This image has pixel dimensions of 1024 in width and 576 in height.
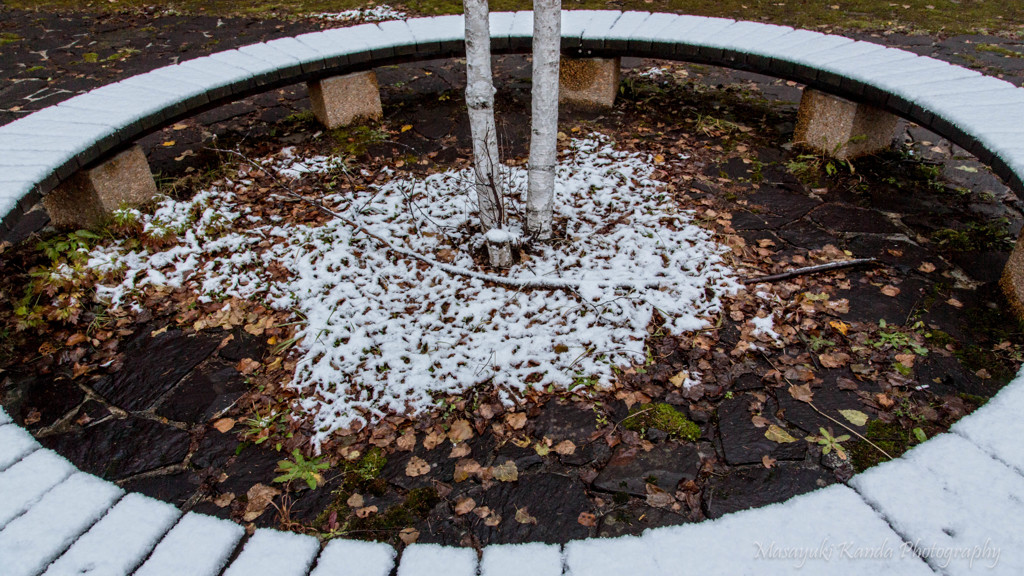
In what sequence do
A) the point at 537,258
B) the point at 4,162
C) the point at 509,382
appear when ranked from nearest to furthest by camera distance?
the point at 509,382 → the point at 4,162 → the point at 537,258

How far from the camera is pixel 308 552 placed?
1519mm

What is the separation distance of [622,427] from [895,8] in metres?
6.89

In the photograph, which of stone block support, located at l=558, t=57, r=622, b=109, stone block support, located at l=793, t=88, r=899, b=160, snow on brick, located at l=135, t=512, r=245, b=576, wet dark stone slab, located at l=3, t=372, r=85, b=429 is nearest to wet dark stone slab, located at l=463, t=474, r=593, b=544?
snow on brick, located at l=135, t=512, r=245, b=576

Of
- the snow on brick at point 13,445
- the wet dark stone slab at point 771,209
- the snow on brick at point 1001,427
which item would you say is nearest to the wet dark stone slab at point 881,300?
the wet dark stone slab at point 771,209

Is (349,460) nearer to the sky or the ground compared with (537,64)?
nearer to the ground

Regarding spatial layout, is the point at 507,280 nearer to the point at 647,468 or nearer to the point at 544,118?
the point at 544,118

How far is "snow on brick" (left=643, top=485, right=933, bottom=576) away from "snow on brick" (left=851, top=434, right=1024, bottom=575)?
0.05 metres

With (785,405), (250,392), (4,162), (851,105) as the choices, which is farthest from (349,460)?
(851,105)

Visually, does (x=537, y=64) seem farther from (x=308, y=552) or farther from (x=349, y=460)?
(x=308, y=552)

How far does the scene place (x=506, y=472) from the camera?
2.21 metres

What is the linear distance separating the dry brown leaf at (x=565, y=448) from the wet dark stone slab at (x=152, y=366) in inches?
68.1

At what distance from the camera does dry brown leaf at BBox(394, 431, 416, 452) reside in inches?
91.7

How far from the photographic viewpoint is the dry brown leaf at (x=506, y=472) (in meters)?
2.18

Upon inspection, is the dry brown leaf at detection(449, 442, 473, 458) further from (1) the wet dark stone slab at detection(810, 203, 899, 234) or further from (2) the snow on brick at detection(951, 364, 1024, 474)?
(1) the wet dark stone slab at detection(810, 203, 899, 234)
